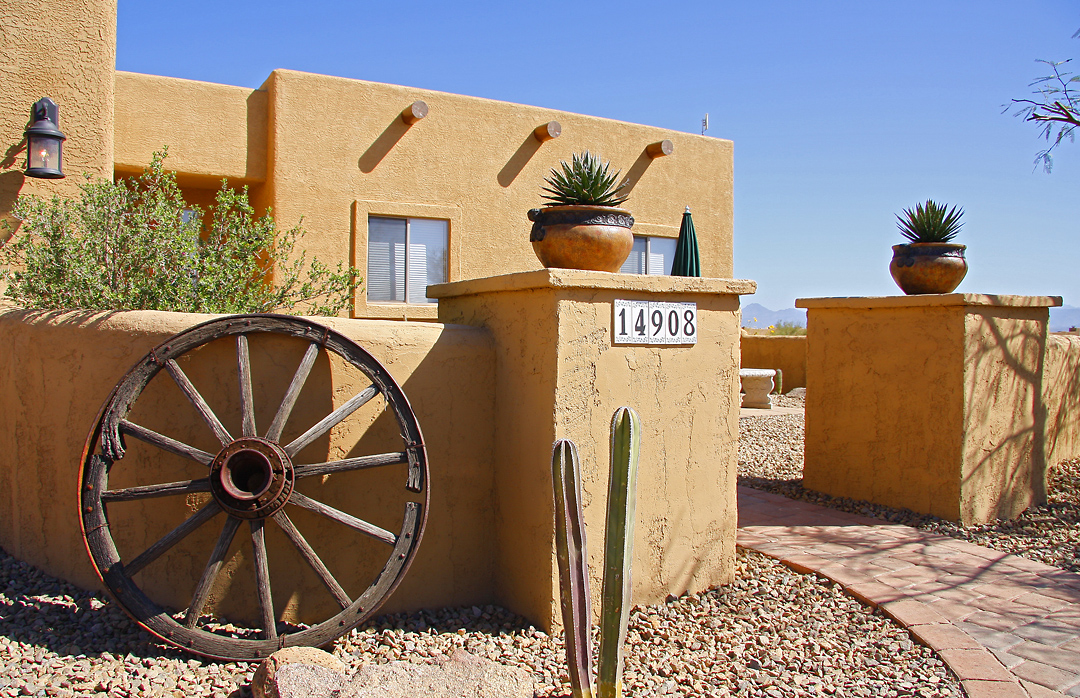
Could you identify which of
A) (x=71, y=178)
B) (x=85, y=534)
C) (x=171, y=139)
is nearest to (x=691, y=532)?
(x=85, y=534)

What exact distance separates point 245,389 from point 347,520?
2.56 feet

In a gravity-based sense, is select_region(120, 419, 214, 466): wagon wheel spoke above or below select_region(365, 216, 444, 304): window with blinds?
below

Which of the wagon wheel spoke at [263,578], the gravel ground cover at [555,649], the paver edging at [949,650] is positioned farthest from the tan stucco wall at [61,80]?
the paver edging at [949,650]

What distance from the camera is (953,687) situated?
316cm

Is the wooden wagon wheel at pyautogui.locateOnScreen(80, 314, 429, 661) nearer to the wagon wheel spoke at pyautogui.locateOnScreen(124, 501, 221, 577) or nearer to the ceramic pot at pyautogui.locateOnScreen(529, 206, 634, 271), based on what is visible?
the wagon wheel spoke at pyautogui.locateOnScreen(124, 501, 221, 577)

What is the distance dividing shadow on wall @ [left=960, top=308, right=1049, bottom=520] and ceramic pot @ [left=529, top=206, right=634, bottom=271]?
335 centimetres

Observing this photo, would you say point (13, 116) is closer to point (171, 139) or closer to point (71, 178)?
point (71, 178)

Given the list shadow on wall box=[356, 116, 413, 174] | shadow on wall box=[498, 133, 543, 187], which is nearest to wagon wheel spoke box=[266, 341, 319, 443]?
shadow on wall box=[356, 116, 413, 174]

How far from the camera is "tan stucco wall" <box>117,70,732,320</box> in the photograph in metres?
8.74

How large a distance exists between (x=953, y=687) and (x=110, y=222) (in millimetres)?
5361

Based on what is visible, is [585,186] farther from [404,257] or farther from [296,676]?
[404,257]

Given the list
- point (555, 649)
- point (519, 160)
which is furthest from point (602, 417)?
point (519, 160)

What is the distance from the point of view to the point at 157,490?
335cm

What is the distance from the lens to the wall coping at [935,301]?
5.66 metres
